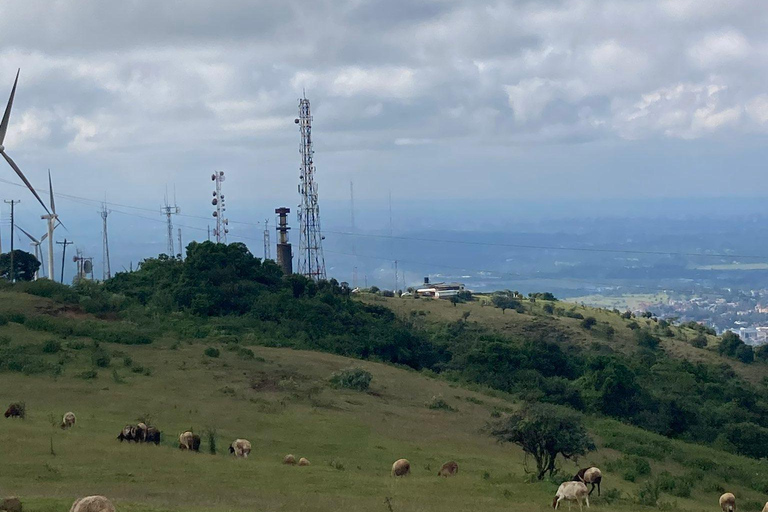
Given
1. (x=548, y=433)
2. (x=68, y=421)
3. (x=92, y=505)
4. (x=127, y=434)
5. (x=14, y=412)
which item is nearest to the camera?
(x=92, y=505)

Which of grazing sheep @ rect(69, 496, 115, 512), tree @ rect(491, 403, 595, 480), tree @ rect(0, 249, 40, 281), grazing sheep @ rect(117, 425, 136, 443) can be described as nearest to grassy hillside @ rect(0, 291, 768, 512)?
grazing sheep @ rect(117, 425, 136, 443)

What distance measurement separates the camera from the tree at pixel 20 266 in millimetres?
79250

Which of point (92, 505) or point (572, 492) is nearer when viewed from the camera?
point (92, 505)

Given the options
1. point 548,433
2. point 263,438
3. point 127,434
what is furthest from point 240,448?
point 548,433

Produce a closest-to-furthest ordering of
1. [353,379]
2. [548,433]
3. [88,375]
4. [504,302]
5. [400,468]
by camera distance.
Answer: [400,468] → [548,433] → [88,375] → [353,379] → [504,302]

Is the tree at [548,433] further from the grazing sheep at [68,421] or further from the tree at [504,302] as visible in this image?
the tree at [504,302]

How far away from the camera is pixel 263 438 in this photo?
34500 mm

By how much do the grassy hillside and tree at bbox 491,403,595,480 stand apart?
3.30 feet

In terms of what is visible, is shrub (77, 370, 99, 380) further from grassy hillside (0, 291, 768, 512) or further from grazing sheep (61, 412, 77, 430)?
grazing sheep (61, 412, 77, 430)

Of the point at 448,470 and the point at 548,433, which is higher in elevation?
the point at 548,433

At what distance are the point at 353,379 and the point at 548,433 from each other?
1903 centimetres

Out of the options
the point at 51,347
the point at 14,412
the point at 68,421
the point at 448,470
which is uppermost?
the point at 51,347

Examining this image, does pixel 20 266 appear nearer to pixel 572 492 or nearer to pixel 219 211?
pixel 219 211

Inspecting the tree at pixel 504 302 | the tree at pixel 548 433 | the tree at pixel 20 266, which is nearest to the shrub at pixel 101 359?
the tree at pixel 548 433
